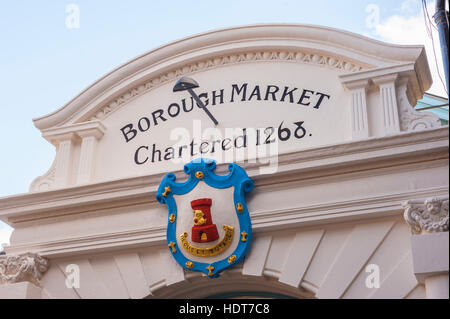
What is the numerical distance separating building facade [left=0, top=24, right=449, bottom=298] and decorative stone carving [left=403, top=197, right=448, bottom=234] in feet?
0.04

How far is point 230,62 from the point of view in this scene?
1033 centimetres

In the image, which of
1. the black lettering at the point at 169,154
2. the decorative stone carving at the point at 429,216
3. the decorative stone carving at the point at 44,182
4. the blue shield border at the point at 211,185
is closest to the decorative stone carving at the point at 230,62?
the decorative stone carving at the point at 44,182

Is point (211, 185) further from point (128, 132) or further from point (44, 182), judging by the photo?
point (44, 182)

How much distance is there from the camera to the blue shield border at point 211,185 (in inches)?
343

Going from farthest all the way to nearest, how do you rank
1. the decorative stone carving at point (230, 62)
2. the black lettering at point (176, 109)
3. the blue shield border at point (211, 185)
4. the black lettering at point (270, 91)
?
the black lettering at point (176, 109), the black lettering at point (270, 91), the decorative stone carving at point (230, 62), the blue shield border at point (211, 185)

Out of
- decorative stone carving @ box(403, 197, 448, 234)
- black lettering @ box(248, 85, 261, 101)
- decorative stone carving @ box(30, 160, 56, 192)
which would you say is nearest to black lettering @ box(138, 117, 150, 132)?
decorative stone carving @ box(30, 160, 56, 192)

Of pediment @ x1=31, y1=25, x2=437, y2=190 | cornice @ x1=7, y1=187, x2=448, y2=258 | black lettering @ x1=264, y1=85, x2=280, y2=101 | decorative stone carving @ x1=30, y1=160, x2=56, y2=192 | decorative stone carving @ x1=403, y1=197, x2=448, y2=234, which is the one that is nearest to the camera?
decorative stone carving @ x1=403, y1=197, x2=448, y2=234

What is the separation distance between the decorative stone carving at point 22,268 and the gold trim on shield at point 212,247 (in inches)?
88.0

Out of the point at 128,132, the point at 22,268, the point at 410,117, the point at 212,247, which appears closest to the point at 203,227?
the point at 212,247

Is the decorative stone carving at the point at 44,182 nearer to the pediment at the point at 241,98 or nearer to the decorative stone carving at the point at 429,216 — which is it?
the pediment at the point at 241,98

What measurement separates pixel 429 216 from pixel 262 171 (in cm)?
223

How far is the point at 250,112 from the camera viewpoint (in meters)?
9.78

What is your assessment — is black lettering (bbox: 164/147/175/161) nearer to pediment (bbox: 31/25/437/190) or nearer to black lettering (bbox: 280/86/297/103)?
pediment (bbox: 31/25/437/190)

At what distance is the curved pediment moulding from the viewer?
9266 millimetres
